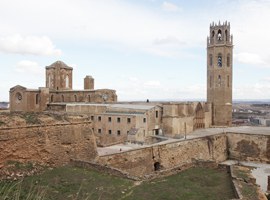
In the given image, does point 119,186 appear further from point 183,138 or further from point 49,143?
point 183,138

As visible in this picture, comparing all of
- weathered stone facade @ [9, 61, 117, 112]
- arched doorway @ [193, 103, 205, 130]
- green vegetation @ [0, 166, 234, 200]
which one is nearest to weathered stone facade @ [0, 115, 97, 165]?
green vegetation @ [0, 166, 234, 200]

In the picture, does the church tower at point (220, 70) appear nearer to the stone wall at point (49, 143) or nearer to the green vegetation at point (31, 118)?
the stone wall at point (49, 143)

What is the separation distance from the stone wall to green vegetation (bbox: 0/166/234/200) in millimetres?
1018

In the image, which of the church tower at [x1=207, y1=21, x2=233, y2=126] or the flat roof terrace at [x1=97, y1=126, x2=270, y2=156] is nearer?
the flat roof terrace at [x1=97, y1=126, x2=270, y2=156]

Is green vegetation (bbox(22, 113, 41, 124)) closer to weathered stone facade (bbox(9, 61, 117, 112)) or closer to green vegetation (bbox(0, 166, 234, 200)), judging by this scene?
green vegetation (bbox(0, 166, 234, 200))

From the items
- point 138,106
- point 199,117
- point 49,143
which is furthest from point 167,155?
point 199,117

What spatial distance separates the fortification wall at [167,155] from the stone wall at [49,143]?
142 centimetres

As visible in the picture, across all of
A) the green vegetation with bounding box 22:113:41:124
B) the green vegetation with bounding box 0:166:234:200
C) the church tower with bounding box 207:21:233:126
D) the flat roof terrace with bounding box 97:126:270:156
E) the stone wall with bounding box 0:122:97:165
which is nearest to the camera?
the green vegetation with bounding box 0:166:234:200

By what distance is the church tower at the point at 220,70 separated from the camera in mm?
39219

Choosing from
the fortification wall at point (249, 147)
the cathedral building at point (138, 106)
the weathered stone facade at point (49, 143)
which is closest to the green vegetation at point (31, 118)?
the weathered stone facade at point (49, 143)

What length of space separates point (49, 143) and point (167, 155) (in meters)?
10.6

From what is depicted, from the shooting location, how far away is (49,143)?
15.7 m

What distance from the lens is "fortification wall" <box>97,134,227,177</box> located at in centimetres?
1911

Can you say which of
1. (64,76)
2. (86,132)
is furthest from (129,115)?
(64,76)
